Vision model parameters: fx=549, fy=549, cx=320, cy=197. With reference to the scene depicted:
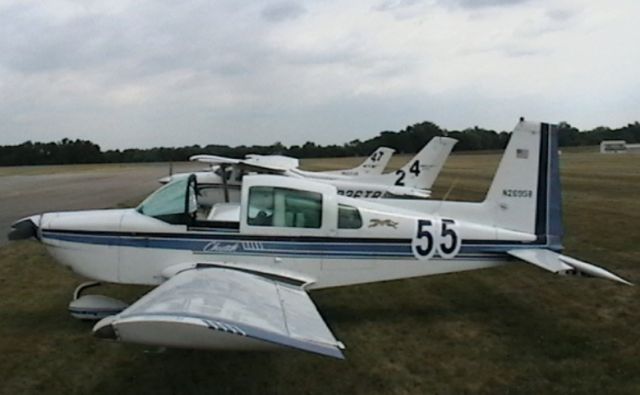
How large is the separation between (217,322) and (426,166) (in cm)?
1424

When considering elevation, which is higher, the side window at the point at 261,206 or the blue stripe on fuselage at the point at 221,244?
the side window at the point at 261,206

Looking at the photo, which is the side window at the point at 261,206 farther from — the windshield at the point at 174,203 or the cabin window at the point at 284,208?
the windshield at the point at 174,203

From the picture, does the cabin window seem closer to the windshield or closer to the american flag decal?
the windshield

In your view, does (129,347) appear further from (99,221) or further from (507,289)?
(507,289)

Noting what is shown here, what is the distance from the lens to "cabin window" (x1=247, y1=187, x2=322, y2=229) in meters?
5.51

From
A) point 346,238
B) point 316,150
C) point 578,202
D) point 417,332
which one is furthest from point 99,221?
point 316,150

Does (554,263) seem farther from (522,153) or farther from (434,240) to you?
(522,153)

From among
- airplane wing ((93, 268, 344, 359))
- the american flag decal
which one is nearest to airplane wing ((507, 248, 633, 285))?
the american flag decal

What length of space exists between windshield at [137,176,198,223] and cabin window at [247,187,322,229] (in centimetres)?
65

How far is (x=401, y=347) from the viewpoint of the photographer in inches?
207

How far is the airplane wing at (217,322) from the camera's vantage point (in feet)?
11.1

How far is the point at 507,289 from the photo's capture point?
24.3ft

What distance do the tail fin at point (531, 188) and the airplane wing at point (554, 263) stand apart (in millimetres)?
289

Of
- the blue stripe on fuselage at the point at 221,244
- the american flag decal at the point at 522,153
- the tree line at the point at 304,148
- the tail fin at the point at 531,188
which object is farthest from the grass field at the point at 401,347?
the tree line at the point at 304,148
